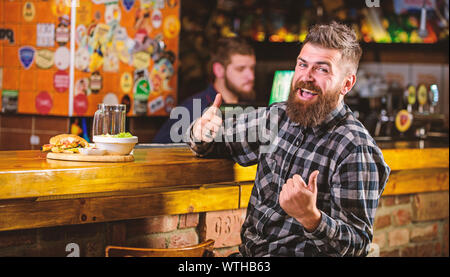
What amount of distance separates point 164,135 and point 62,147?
1583mm

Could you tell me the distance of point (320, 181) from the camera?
6.68 ft

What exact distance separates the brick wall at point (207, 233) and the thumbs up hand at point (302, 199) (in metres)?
0.73

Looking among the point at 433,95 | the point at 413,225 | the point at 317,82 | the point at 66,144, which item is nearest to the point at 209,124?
the point at 317,82

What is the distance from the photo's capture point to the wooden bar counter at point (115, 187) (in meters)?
1.86

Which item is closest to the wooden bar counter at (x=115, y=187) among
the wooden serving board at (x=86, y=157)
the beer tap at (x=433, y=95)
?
the wooden serving board at (x=86, y=157)

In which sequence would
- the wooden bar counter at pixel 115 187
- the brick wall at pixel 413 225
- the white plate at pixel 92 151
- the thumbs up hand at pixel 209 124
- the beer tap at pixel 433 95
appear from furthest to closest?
the beer tap at pixel 433 95
the brick wall at pixel 413 225
the thumbs up hand at pixel 209 124
the white plate at pixel 92 151
the wooden bar counter at pixel 115 187

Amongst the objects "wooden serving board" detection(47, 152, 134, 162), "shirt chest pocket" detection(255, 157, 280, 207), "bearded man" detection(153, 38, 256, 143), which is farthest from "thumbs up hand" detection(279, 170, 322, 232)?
"bearded man" detection(153, 38, 256, 143)

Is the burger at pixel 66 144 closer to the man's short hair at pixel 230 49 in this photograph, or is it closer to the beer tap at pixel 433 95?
the man's short hair at pixel 230 49

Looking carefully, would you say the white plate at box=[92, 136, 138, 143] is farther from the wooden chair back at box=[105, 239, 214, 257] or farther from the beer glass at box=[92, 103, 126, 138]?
the wooden chair back at box=[105, 239, 214, 257]

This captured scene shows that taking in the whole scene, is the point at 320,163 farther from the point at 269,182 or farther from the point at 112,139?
the point at 112,139

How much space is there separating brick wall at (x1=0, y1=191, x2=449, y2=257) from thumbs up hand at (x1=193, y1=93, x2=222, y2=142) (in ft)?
1.19

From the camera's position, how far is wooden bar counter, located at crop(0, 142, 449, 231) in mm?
1862

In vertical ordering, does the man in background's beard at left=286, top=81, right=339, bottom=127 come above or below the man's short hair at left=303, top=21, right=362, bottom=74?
below

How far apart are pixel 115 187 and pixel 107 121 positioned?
1.08 feet
